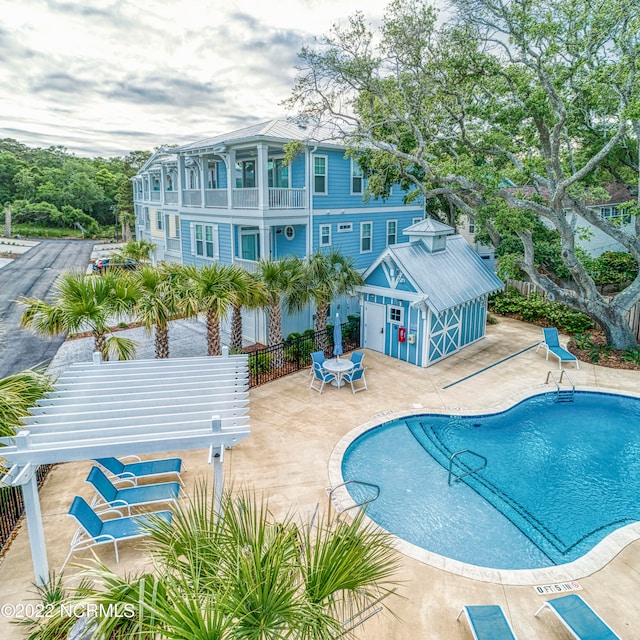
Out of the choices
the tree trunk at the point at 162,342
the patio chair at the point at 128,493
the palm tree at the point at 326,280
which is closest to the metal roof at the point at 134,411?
the patio chair at the point at 128,493

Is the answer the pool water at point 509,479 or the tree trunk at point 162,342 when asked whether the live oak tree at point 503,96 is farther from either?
the tree trunk at point 162,342

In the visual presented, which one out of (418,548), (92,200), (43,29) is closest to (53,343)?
(43,29)

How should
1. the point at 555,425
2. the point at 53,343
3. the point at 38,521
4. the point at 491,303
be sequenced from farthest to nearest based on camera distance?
the point at 491,303 < the point at 53,343 < the point at 555,425 < the point at 38,521

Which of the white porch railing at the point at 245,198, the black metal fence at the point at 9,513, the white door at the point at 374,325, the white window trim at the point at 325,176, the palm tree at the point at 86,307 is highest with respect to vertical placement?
the white window trim at the point at 325,176

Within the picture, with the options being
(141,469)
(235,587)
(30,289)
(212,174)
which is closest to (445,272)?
(141,469)

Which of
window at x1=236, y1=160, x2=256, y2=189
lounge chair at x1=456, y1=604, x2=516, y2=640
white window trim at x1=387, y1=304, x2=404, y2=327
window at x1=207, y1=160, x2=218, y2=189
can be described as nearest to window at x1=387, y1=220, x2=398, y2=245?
window at x1=236, y1=160, x2=256, y2=189

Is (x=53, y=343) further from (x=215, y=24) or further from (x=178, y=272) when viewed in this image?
(x=215, y=24)
